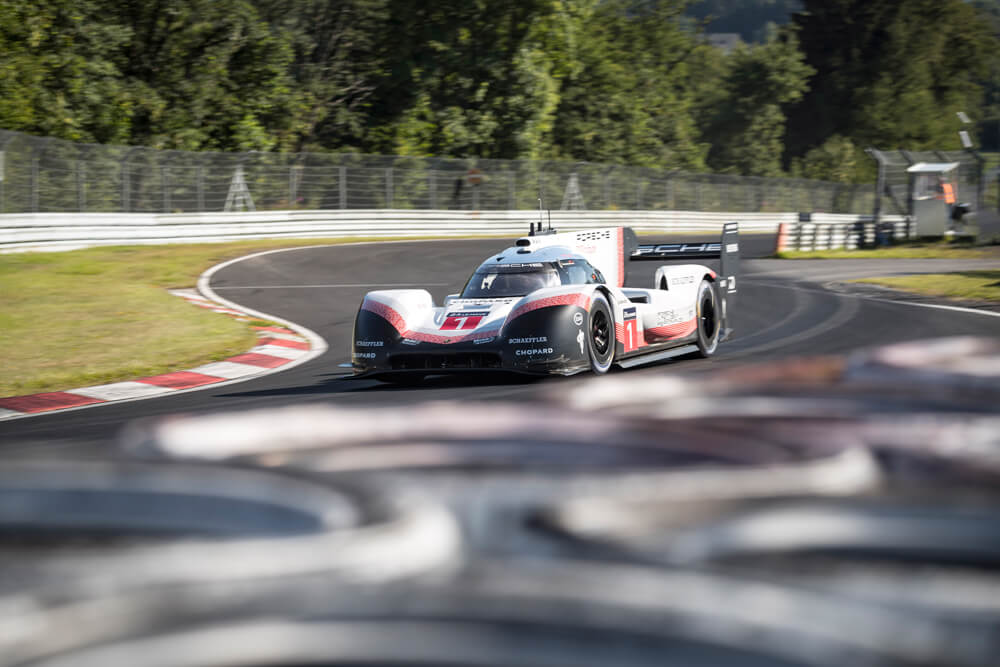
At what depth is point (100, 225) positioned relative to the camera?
23047 mm

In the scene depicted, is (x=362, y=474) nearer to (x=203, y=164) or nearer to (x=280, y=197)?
(x=203, y=164)

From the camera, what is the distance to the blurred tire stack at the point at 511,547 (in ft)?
4.71

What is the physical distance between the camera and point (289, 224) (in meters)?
28.9

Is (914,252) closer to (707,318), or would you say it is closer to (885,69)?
(707,318)

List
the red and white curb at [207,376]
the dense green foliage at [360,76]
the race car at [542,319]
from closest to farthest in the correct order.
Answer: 1. the race car at [542,319]
2. the red and white curb at [207,376]
3. the dense green foliage at [360,76]

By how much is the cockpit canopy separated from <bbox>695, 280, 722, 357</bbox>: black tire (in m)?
1.53

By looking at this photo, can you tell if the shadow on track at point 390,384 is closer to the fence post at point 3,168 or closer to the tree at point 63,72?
the fence post at point 3,168

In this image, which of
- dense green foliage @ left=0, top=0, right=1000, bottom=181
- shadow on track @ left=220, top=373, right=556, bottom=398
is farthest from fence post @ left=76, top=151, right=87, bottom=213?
shadow on track @ left=220, top=373, right=556, bottom=398

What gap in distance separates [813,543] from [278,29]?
39507 millimetres

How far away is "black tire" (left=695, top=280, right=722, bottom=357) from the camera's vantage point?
1103 centimetres

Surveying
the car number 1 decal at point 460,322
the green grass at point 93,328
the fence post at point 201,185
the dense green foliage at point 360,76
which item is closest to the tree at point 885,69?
the dense green foliage at point 360,76

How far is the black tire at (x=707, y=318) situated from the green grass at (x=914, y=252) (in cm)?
1972

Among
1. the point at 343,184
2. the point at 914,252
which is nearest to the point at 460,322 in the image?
the point at 343,184

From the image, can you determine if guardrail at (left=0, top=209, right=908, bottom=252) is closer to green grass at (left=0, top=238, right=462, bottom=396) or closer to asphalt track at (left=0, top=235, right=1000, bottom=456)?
green grass at (left=0, top=238, right=462, bottom=396)
